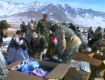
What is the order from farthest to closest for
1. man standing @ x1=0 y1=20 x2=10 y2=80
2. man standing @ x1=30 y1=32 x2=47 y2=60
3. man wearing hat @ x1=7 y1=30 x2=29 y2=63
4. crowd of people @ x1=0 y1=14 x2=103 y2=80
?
man standing @ x1=30 y1=32 x2=47 y2=60 → man wearing hat @ x1=7 y1=30 x2=29 y2=63 → man standing @ x1=0 y1=20 x2=10 y2=80 → crowd of people @ x1=0 y1=14 x2=103 y2=80

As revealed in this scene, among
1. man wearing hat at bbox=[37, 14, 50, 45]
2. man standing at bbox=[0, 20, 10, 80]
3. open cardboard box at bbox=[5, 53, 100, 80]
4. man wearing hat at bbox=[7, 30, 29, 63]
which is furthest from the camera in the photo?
man wearing hat at bbox=[37, 14, 50, 45]

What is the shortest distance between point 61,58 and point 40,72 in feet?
4.19

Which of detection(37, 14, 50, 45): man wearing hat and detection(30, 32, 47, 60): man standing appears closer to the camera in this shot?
detection(30, 32, 47, 60): man standing

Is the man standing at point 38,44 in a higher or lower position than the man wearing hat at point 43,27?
lower

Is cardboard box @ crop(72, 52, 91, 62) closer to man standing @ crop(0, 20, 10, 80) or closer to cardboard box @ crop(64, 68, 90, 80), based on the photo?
cardboard box @ crop(64, 68, 90, 80)

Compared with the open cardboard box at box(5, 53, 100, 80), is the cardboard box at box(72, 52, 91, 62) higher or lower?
lower

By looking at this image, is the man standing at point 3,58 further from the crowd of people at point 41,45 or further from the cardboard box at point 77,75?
the cardboard box at point 77,75

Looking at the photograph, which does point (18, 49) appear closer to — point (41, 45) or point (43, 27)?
point (41, 45)

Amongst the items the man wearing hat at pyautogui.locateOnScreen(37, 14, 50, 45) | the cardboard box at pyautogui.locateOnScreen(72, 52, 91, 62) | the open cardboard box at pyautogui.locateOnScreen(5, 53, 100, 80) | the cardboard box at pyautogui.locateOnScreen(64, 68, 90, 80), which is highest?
the man wearing hat at pyautogui.locateOnScreen(37, 14, 50, 45)

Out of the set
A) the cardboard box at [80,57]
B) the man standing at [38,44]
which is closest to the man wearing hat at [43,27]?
the man standing at [38,44]

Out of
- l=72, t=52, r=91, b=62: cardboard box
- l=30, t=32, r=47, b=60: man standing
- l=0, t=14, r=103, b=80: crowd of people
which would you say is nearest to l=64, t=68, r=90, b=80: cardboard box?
l=0, t=14, r=103, b=80: crowd of people

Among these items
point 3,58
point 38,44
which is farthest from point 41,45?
point 3,58

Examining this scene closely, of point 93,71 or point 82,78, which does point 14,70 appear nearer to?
point 82,78

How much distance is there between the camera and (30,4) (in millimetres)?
93125
